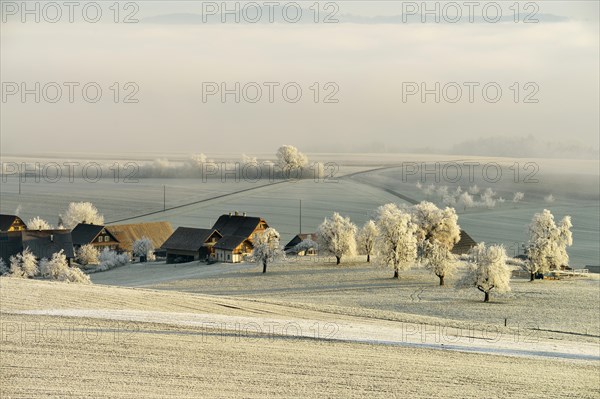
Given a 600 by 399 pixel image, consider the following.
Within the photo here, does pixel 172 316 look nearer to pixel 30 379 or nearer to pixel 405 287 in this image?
pixel 30 379

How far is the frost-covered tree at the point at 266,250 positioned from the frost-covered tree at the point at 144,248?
27221mm

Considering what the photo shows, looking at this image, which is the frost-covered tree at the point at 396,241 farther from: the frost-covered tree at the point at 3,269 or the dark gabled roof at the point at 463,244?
the frost-covered tree at the point at 3,269

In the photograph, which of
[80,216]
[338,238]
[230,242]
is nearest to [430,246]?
[338,238]

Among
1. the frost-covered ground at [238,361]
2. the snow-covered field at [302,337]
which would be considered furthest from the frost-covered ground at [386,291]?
the frost-covered ground at [238,361]

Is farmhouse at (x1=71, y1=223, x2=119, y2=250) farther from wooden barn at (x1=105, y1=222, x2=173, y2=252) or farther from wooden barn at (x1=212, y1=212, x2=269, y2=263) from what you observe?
wooden barn at (x1=212, y1=212, x2=269, y2=263)

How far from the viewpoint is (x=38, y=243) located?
10119cm

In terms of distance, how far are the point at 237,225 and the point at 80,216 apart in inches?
1403

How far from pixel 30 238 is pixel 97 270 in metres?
9.13

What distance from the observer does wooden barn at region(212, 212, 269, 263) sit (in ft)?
338

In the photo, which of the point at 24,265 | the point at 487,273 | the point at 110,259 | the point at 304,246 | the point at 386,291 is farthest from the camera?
the point at 304,246

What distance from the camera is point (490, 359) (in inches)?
1626

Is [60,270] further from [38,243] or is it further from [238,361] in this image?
[238,361]

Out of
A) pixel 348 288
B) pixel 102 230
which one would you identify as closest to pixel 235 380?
pixel 348 288

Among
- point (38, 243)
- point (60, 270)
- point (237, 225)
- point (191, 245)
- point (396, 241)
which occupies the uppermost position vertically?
point (237, 225)
